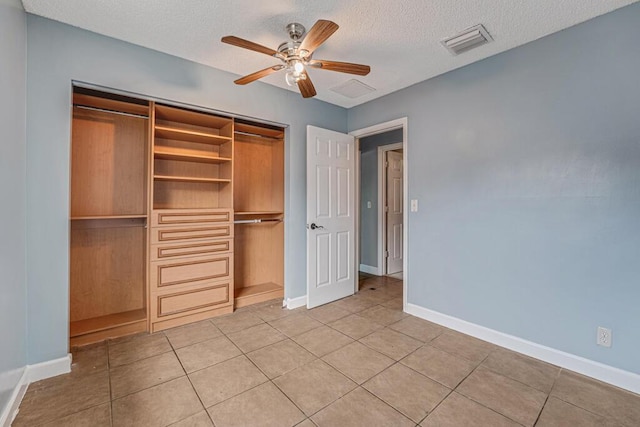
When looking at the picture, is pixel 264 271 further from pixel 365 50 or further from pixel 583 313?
pixel 583 313

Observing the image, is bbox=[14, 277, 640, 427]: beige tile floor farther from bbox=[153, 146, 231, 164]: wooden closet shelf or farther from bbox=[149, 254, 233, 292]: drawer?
bbox=[153, 146, 231, 164]: wooden closet shelf

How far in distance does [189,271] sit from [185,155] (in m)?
1.16

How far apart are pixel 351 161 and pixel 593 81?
2265mm

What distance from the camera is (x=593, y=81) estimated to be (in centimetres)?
194

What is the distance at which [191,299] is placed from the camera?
9.02 ft

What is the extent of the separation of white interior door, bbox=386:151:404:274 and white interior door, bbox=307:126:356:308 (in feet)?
4.38

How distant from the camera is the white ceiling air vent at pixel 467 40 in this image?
208 cm

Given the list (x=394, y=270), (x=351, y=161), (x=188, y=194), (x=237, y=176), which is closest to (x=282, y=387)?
(x=188, y=194)

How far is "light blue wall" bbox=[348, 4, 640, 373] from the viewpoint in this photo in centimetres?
184

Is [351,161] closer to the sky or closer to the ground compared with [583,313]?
closer to the sky

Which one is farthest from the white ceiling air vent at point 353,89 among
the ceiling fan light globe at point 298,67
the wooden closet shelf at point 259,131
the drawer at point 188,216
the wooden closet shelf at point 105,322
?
the wooden closet shelf at point 105,322

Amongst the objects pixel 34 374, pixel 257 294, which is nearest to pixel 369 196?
pixel 257 294

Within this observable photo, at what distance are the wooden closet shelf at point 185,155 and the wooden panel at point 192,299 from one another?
52.7 inches

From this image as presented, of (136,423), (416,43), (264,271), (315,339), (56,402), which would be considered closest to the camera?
(136,423)
